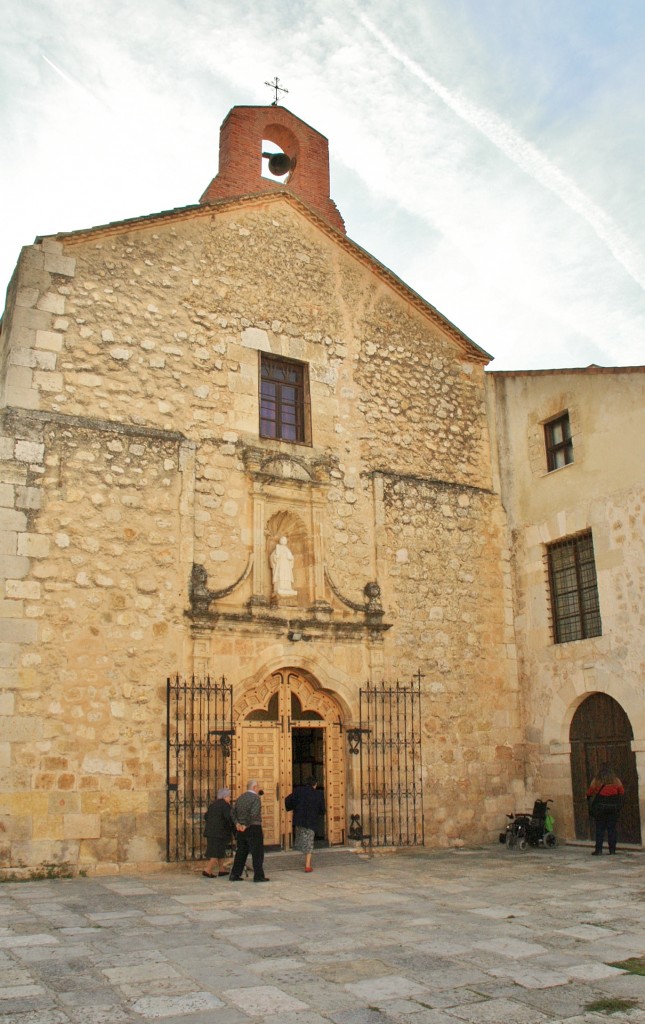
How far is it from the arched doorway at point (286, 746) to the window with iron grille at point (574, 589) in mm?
4023

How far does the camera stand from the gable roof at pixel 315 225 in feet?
41.2

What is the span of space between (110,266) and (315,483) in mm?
4277

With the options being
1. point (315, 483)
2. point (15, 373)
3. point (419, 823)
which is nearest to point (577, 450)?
point (315, 483)

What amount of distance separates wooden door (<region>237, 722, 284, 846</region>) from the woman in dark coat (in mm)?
1366

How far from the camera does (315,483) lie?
13.5 meters

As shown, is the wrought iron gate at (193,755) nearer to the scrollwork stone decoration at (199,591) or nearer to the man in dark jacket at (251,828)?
the scrollwork stone decoration at (199,591)

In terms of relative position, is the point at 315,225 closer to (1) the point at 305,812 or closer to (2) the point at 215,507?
(2) the point at 215,507

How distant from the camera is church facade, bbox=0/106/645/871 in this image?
11.0 meters

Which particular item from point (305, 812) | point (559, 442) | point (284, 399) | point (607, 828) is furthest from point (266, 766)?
point (559, 442)

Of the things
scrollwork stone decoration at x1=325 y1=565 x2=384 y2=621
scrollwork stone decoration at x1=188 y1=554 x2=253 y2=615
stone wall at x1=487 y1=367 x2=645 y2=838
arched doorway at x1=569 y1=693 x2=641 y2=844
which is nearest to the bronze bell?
stone wall at x1=487 y1=367 x2=645 y2=838

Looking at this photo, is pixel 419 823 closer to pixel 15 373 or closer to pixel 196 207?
pixel 15 373

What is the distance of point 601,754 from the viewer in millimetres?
13352

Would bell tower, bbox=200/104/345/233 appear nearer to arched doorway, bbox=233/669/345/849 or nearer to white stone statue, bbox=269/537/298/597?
white stone statue, bbox=269/537/298/597

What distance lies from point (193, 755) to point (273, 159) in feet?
35.3
